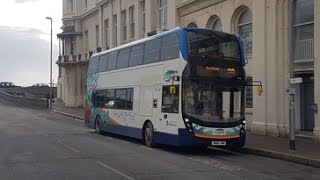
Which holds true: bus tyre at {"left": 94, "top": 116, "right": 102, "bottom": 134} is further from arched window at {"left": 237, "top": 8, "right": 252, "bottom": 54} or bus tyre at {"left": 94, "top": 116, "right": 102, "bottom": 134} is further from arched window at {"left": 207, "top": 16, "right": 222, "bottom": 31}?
arched window at {"left": 207, "top": 16, "right": 222, "bottom": 31}

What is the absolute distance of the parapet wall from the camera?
62.3 m

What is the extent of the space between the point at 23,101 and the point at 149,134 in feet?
168

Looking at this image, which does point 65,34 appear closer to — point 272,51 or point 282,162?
point 272,51

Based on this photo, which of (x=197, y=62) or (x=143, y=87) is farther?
(x=143, y=87)

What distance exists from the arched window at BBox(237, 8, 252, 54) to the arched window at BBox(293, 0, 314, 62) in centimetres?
385

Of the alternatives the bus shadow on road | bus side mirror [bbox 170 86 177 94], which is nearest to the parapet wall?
the bus shadow on road

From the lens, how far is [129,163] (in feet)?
47.0

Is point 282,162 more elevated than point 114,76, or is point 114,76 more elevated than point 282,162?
point 114,76

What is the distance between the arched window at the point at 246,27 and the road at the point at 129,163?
8620mm

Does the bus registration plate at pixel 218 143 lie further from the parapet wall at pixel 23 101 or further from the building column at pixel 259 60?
the parapet wall at pixel 23 101

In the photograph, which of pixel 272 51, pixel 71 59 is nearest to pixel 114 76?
pixel 272 51

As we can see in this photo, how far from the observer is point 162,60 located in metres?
18.8

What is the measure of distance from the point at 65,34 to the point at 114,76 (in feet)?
124

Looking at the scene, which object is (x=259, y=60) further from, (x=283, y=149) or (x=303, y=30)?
(x=283, y=149)
